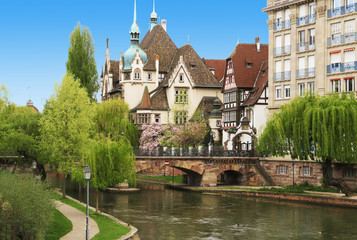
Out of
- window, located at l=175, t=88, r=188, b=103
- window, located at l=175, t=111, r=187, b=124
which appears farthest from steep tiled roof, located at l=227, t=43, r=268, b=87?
window, located at l=175, t=88, r=188, b=103

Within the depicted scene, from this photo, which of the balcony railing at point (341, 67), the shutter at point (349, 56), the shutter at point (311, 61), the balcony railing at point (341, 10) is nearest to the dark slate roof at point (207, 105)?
the shutter at point (311, 61)

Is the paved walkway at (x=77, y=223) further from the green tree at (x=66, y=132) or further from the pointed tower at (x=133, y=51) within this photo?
the pointed tower at (x=133, y=51)

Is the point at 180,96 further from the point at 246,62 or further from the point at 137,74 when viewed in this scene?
the point at 246,62

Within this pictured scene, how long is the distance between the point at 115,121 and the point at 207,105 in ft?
55.6

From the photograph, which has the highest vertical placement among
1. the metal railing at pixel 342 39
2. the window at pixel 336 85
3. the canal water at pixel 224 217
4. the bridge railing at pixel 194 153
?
the metal railing at pixel 342 39

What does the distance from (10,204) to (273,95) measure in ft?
167

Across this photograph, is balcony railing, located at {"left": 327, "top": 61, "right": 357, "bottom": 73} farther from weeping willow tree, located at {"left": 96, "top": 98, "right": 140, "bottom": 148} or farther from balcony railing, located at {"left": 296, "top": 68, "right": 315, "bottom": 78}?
weeping willow tree, located at {"left": 96, "top": 98, "right": 140, "bottom": 148}

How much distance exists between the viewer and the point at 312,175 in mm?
62688

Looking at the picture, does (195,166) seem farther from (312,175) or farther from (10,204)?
(10,204)

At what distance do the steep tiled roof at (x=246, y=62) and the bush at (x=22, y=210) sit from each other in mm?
57398

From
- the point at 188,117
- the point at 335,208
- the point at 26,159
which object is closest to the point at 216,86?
the point at 188,117

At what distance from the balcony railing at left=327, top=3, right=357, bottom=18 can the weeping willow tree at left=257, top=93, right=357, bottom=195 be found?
11831 mm

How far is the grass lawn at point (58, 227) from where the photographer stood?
3212cm

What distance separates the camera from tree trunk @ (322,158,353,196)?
172 ft
